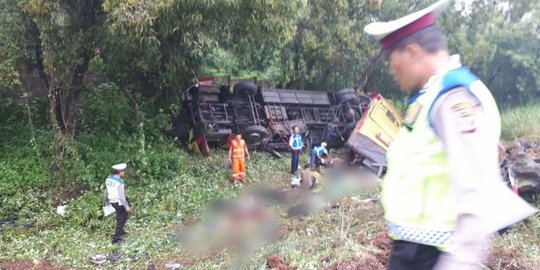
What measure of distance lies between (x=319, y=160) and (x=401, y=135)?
11742mm

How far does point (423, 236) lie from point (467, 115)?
435 millimetres

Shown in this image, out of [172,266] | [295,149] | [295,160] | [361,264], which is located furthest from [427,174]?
[295,160]

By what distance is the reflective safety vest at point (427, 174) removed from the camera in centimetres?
166

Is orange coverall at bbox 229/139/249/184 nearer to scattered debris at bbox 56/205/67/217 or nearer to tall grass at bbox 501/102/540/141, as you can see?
scattered debris at bbox 56/205/67/217

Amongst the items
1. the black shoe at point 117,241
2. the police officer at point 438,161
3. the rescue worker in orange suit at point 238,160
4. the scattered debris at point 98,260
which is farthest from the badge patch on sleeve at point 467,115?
the rescue worker in orange suit at point 238,160

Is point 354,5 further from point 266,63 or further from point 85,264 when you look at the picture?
point 85,264

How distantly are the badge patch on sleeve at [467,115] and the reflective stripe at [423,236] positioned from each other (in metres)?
0.35

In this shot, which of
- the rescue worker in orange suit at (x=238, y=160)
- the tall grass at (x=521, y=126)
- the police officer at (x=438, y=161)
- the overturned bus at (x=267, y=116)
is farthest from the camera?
the overturned bus at (x=267, y=116)

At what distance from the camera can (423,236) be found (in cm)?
175

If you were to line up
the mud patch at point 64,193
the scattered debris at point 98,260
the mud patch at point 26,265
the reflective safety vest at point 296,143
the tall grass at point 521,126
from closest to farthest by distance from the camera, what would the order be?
the mud patch at point 26,265 → the scattered debris at point 98,260 → the mud patch at point 64,193 → the reflective safety vest at point 296,143 → the tall grass at point 521,126

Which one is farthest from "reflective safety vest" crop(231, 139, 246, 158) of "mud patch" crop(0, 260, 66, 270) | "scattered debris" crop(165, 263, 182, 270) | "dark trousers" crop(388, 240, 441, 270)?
"dark trousers" crop(388, 240, 441, 270)

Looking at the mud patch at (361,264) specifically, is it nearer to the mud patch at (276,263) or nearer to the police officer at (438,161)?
the mud patch at (276,263)

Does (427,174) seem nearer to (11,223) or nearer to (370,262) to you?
(370,262)

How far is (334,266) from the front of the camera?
516cm
